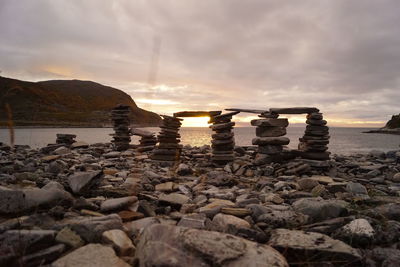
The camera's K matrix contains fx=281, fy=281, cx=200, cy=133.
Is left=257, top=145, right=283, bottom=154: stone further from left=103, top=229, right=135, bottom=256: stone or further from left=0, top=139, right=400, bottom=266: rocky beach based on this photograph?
left=103, top=229, right=135, bottom=256: stone

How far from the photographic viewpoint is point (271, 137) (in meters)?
12.0

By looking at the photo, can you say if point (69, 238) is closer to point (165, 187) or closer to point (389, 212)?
point (165, 187)

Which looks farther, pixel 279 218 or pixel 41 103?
pixel 41 103

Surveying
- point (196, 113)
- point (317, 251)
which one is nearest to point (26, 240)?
point (317, 251)

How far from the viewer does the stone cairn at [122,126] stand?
18.0 m

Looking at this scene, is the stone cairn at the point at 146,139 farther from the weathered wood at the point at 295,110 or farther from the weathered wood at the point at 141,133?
the weathered wood at the point at 295,110

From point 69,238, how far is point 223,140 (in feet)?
31.8

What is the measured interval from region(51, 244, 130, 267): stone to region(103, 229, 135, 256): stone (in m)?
0.21

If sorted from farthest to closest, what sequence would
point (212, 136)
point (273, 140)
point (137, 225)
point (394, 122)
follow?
point (394, 122) < point (212, 136) < point (273, 140) < point (137, 225)

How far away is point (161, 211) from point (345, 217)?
3.38 metres

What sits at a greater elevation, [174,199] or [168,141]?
[168,141]

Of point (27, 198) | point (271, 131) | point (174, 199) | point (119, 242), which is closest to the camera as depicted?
point (119, 242)

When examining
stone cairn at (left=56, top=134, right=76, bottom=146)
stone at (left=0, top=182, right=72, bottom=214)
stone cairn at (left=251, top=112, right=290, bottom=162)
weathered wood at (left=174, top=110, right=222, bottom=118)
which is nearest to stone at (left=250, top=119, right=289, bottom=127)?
stone cairn at (left=251, top=112, right=290, bottom=162)

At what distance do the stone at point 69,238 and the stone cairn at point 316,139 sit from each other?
10410mm
